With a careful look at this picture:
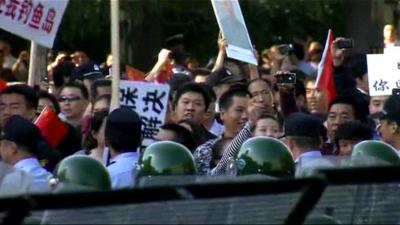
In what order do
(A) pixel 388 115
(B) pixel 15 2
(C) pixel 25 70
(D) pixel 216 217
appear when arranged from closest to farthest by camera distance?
(D) pixel 216 217, (A) pixel 388 115, (B) pixel 15 2, (C) pixel 25 70

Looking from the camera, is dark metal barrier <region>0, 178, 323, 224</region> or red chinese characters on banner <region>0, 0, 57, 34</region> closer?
dark metal barrier <region>0, 178, 323, 224</region>

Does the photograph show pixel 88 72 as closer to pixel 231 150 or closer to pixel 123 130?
pixel 231 150

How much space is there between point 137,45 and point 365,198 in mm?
18327

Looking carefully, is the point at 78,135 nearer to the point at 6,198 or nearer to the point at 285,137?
the point at 285,137

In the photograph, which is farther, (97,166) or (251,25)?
(251,25)

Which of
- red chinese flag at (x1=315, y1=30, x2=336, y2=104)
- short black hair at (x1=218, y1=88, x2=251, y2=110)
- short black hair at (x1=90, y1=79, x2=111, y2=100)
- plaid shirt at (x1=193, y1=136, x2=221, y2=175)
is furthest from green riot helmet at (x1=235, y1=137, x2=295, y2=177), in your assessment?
red chinese flag at (x1=315, y1=30, x2=336, y2=104)

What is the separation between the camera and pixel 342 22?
26016 mm

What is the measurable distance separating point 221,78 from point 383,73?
275 centimetres

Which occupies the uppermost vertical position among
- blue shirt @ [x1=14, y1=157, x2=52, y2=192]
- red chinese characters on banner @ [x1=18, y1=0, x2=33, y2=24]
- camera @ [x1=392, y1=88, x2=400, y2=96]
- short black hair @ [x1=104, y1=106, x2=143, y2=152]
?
red chinese characters on banner @ [x1=18, y1=0, x2=33, y2=24]

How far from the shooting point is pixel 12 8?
37.8 ft

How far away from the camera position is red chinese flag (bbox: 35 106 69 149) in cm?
1102

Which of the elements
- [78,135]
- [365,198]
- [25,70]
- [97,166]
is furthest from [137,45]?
[365,198]

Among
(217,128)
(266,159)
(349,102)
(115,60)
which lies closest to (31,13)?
(115,60)

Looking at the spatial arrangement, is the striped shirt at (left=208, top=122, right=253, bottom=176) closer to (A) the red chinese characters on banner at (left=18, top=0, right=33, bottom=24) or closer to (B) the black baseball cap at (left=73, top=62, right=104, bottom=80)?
(A) the red chinese characters on banner at (left=18, top=0, right=33, bottom=24)
